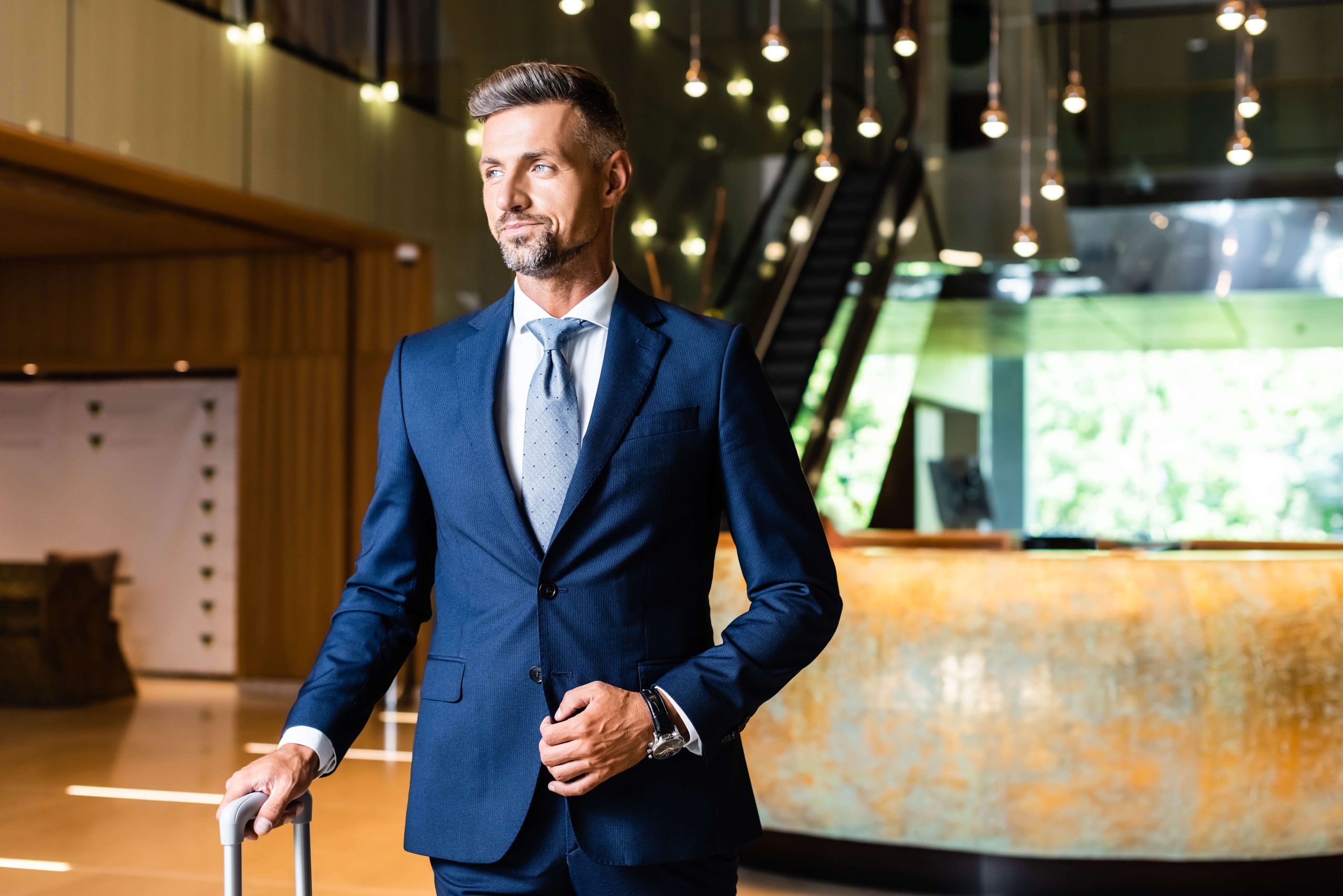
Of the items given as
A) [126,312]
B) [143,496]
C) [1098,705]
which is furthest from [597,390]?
[143,496]

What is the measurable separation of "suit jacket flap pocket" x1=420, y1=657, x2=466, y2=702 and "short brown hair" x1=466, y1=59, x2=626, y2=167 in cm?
56

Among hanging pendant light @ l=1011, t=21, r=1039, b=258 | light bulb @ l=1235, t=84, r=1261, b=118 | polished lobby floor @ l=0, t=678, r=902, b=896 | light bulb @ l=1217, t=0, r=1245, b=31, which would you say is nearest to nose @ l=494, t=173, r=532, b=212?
polished lobby floor @ l=0, t=678, r=902, b=896

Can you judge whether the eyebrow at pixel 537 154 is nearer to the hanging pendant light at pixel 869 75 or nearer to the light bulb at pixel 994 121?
the light bulb at pixel 994 121

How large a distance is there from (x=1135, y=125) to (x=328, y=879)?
10277mm

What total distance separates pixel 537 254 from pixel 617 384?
16 centimetres

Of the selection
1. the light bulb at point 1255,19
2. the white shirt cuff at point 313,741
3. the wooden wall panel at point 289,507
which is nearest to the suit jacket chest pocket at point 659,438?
the white shirt cuff at point 313,741

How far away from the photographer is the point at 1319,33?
38.7 ft

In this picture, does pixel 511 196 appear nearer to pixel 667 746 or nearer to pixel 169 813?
pixel 667 746

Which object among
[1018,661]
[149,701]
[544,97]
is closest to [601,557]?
[544,97]

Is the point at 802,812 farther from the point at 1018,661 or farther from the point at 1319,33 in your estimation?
the point at 1319,33

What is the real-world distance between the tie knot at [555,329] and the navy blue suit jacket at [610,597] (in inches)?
1.6

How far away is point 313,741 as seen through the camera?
138cm

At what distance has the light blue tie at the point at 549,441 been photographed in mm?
1433

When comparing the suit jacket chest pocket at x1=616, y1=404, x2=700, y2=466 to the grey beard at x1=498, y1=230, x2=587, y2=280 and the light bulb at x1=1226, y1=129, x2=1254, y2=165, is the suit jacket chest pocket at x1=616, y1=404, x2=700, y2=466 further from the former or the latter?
the light bulb at x1=1226, y1=129, x2=1254, y2=165
